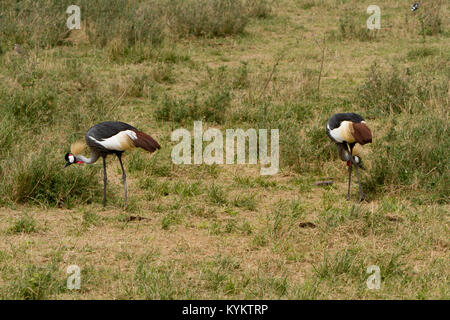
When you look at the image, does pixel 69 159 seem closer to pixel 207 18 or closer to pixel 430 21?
pixel 207 18

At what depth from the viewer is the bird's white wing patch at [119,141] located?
20.0 ft

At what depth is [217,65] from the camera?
11188 millimetres

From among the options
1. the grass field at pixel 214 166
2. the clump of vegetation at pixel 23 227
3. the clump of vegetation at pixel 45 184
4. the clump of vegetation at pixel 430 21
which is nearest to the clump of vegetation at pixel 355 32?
the grass field at pixel 214 166

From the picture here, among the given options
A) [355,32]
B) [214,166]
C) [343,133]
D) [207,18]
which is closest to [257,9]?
[207,18]

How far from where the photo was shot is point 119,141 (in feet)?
20.0

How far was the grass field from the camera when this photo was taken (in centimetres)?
490

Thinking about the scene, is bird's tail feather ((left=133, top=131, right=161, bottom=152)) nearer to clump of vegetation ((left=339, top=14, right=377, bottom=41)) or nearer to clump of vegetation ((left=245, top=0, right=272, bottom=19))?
clump of vegetation ((left=339, top=14, right=377, bottom=41))

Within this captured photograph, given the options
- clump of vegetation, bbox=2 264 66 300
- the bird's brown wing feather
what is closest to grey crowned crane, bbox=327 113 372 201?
the bird's brown wing feather

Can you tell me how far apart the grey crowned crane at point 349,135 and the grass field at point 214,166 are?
222 mm

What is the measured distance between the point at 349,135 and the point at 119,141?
214 centimetres
